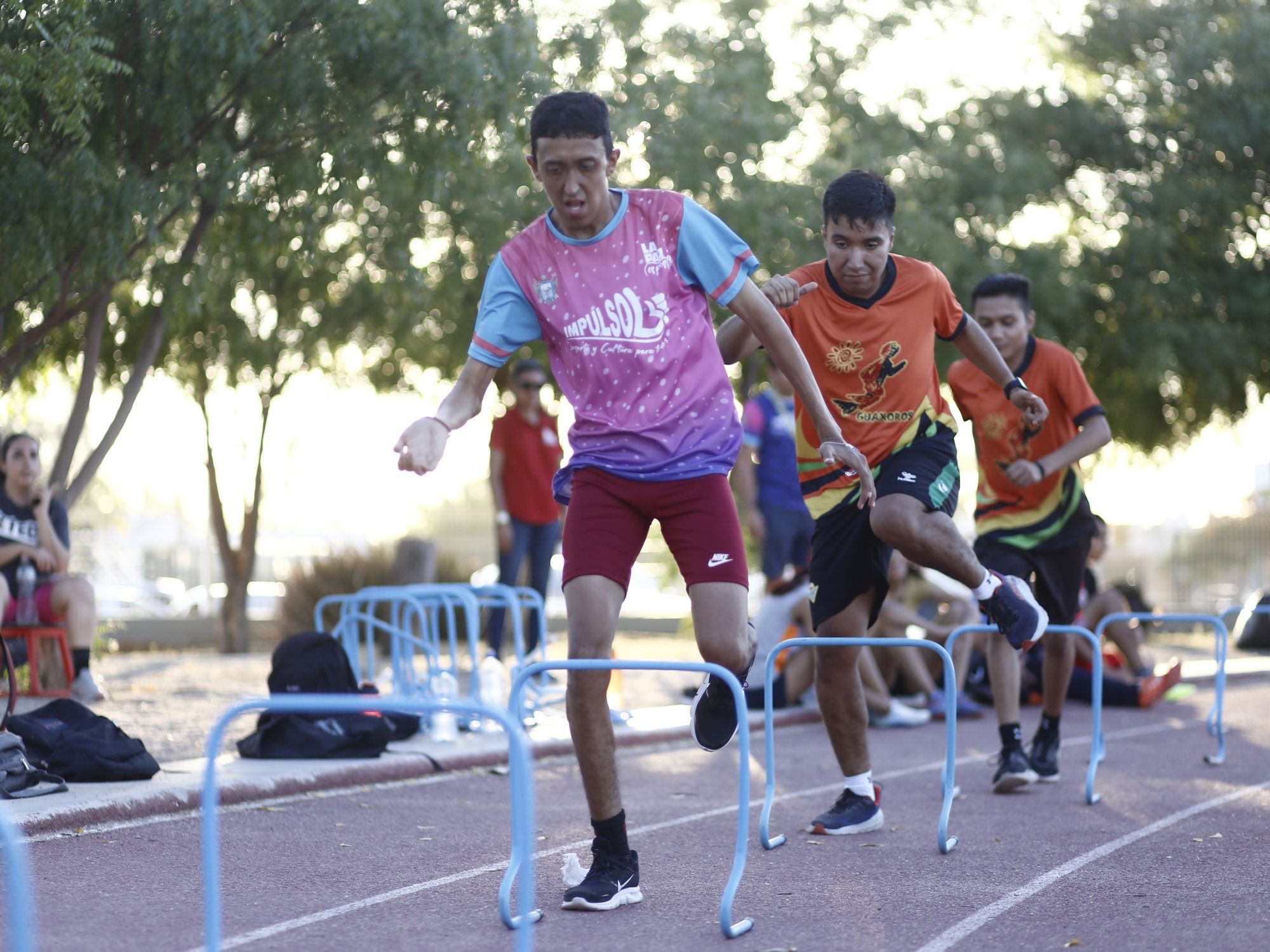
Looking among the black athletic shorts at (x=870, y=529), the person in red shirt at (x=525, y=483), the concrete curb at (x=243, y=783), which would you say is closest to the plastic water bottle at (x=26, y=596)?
the concrete curb at (x=243, y=783)

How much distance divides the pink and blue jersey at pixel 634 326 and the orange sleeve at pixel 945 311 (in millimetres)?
1377

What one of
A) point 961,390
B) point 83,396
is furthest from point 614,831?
point 83,396

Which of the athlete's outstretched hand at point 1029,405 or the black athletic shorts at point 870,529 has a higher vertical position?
the athlete's outstretched hand at point 1029,405

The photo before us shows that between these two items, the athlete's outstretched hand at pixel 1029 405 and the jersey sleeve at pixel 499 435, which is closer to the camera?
the athlete's outstretched hand at pixel 1029 405

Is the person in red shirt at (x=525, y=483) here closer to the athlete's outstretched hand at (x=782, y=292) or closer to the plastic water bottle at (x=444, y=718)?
the plastic water bottle at (x=444, y=718)

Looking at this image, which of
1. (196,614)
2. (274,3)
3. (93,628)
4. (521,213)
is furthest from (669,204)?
(196,614)

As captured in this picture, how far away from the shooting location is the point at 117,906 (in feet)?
15.3

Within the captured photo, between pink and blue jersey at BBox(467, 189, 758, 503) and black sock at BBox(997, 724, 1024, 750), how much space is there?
118 inches

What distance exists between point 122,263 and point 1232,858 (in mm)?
6686

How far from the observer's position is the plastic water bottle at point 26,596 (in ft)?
33.7

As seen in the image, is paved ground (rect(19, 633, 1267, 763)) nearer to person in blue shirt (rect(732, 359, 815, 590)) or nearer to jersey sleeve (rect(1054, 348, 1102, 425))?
person in blue shirt (rect(732, 359, 815, 590))

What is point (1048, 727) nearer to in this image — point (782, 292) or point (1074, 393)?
point (1074, 393)

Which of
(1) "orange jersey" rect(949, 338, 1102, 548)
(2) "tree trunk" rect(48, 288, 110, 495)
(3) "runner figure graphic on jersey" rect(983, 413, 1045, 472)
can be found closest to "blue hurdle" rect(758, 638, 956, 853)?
(1) "orange jersey" rect(949, 338, 1102, 548)

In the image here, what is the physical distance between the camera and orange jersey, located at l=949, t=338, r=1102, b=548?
7273 millimetres
